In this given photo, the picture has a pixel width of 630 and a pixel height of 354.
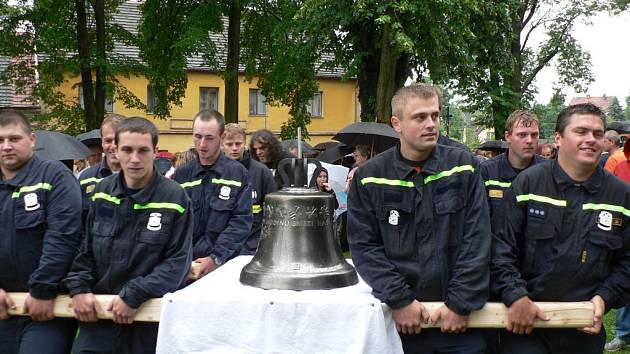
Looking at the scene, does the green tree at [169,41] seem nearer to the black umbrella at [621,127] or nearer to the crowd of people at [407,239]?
the black umbrella at [621,127]

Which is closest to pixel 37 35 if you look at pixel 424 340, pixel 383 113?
pixel 383 113

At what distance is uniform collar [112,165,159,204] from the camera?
163 inches

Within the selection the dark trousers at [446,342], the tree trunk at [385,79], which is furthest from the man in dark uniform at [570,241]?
the tree trunk at [385,79]

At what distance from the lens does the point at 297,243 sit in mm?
3924

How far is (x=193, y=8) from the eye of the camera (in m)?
20.3

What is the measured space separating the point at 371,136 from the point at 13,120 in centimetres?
808

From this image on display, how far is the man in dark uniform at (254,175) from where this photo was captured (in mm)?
6430

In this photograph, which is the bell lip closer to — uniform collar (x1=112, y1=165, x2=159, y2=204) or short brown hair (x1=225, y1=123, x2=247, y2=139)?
uniform collar (x1=112, y1=165, x2=159, y2=204)

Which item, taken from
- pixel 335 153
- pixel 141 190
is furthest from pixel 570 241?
pixel 335 153

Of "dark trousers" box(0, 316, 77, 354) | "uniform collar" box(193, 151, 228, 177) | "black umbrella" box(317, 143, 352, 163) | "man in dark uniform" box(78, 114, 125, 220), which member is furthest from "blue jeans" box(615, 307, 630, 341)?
"black umbrella" box(317, 143, 352, 163)

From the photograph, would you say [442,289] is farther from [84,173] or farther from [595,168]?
[84,173]

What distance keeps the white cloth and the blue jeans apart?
186 inches

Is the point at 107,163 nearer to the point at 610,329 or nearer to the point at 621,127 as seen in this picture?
the point at 610,329

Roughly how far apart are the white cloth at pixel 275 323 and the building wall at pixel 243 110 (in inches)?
1280
